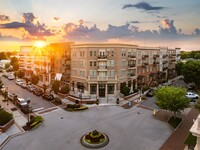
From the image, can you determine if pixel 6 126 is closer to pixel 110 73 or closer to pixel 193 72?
→ pixel 110 73

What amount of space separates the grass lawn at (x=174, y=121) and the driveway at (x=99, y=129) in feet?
3.04

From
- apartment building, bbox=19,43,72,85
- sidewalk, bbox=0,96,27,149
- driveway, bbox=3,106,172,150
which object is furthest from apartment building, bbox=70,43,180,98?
sidewalk, bbox=0,96,27,149

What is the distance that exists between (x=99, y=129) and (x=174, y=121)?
502 inches

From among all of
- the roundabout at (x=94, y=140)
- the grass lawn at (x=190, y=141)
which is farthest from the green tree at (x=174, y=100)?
the roundabout at (x=94, y=140)

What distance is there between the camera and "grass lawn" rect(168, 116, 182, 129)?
25.4 metres

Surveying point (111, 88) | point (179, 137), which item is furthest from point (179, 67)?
point (179, 137)

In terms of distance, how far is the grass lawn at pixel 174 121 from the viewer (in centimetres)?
2535

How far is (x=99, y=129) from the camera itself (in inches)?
973

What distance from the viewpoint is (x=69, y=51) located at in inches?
1853

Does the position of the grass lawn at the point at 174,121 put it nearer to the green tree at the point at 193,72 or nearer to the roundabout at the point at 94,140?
the roundabout at the point at 94,140

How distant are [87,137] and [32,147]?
712 centimetres

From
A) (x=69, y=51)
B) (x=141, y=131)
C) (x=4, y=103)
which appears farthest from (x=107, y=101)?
(x=4, y=103)

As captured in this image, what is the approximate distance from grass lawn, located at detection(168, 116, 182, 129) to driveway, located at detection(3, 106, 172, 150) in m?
0.93

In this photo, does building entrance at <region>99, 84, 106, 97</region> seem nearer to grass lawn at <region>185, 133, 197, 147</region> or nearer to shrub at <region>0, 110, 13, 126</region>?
shrub at <region>0, 110, 13, 126</region>
